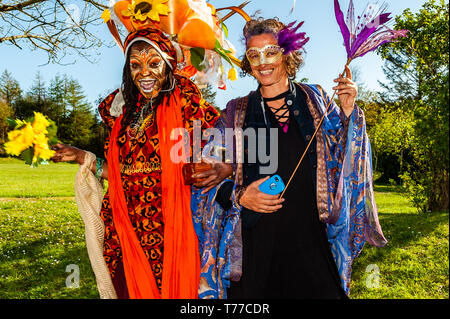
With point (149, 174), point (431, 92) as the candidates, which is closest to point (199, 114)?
point (149, 174)

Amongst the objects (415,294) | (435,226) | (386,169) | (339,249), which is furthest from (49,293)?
(386,169)

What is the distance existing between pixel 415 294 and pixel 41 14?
292 inches

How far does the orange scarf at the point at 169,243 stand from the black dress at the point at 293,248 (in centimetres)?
45

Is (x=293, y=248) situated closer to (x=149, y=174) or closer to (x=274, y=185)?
(x=274, y=185)

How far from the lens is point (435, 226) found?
18.7 feet

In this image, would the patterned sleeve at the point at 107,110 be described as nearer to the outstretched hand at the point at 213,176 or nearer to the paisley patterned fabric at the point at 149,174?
the paisley patterned fabric at the point at 149,174

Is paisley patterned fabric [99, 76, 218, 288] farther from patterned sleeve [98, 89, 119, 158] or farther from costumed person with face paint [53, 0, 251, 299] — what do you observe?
patterned sleeve [98, 89, 119, 158]

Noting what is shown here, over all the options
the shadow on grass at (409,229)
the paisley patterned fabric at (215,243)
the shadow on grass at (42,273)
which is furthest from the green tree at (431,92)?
the shadow on grass at (42,273)

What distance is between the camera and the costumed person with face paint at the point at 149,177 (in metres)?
2.57

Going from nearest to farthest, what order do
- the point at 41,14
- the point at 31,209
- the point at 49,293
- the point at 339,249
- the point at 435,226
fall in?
1. the point at 339,249
2. the point at 49,293
3. the point at 435,226
4. the point at 41,14
5. the point at 31,209

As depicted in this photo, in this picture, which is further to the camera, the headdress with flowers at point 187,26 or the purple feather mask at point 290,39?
the headdress with flowers at point 187,26

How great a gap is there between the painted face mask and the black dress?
1.56 feet

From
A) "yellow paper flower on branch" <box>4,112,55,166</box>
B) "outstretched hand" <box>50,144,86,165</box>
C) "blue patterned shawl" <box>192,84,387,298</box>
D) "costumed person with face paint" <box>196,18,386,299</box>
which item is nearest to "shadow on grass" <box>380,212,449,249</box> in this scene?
"blue patterned shawl" <box>192,84,387,298</box>
